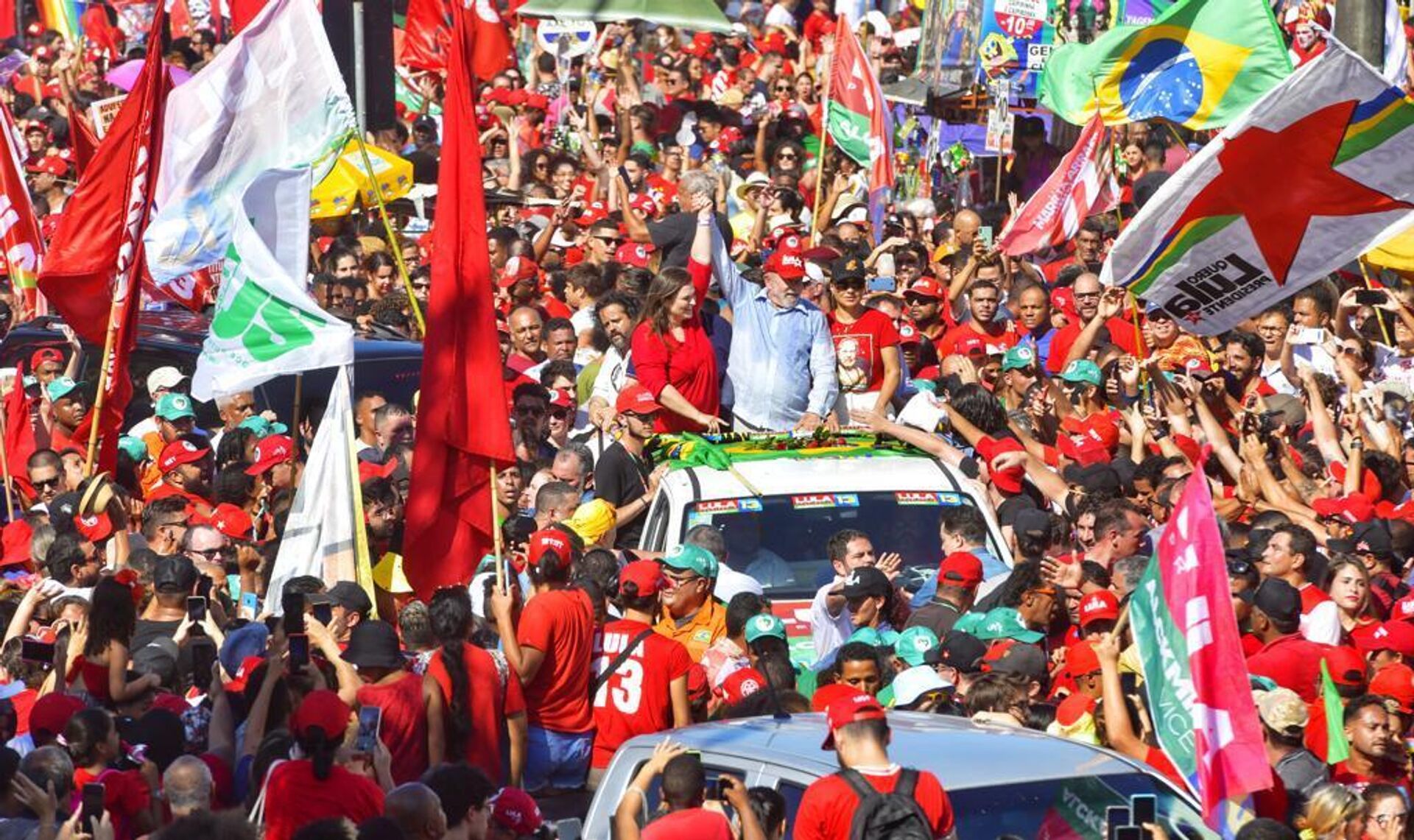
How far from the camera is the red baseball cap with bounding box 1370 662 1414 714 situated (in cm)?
893

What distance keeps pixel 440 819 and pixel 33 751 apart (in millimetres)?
1418

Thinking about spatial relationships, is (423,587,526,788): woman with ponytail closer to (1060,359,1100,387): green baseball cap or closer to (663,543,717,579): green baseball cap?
(663,543,717,579): green baseball cap

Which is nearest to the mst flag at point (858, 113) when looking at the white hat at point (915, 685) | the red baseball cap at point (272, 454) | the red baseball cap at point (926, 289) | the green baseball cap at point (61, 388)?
the red baseball cap at point (926, 289)

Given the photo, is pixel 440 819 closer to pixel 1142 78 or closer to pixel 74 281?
pixel 74 281

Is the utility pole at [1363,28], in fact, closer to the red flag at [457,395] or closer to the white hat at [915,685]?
the red flag at [457,395]

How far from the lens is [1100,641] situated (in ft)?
29.1

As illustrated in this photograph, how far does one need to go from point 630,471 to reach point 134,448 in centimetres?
306

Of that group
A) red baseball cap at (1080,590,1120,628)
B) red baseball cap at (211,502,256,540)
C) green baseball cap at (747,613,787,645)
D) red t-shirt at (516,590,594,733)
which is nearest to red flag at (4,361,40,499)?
red baseball cap at (211,502,256,540)

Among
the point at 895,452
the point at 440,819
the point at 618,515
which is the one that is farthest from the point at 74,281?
the point at 440,819

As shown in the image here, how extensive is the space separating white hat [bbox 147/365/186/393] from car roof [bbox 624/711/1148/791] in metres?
6.92

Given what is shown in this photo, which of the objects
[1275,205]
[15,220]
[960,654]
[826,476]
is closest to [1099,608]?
[960,654]

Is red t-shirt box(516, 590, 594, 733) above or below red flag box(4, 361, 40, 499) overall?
below

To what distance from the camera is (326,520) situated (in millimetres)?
10633

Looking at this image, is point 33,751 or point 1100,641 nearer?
point 33,751
